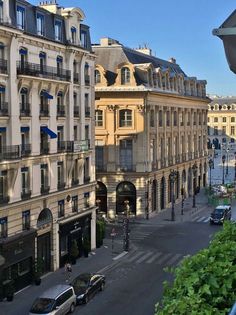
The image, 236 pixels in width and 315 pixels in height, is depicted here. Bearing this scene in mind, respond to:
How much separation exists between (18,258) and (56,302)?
6784 mm

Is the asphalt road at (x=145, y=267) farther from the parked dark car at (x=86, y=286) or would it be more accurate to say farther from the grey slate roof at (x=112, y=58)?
the grey slate roof at (x=112, y=58)

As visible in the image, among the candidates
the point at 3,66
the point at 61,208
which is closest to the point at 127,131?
the point at 61,208

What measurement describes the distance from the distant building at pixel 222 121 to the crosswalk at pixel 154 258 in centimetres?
13745

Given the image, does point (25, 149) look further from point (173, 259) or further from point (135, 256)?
point (173, 259)

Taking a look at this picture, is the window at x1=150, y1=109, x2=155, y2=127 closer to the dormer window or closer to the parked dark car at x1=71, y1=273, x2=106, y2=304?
the dormer window

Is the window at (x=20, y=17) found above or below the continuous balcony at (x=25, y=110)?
above

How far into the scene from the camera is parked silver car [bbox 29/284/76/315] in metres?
30.2

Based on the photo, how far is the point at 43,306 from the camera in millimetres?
30297

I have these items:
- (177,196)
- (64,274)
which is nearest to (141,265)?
(64,274)

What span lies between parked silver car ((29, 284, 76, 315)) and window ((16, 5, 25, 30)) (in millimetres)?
17519

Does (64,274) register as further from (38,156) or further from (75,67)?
(75,67)

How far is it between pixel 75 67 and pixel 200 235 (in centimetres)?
2192

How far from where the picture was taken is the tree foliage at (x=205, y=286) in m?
8.04

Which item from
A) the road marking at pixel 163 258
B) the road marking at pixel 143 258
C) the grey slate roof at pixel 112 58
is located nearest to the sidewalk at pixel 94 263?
the road marking at pixel 143 258
